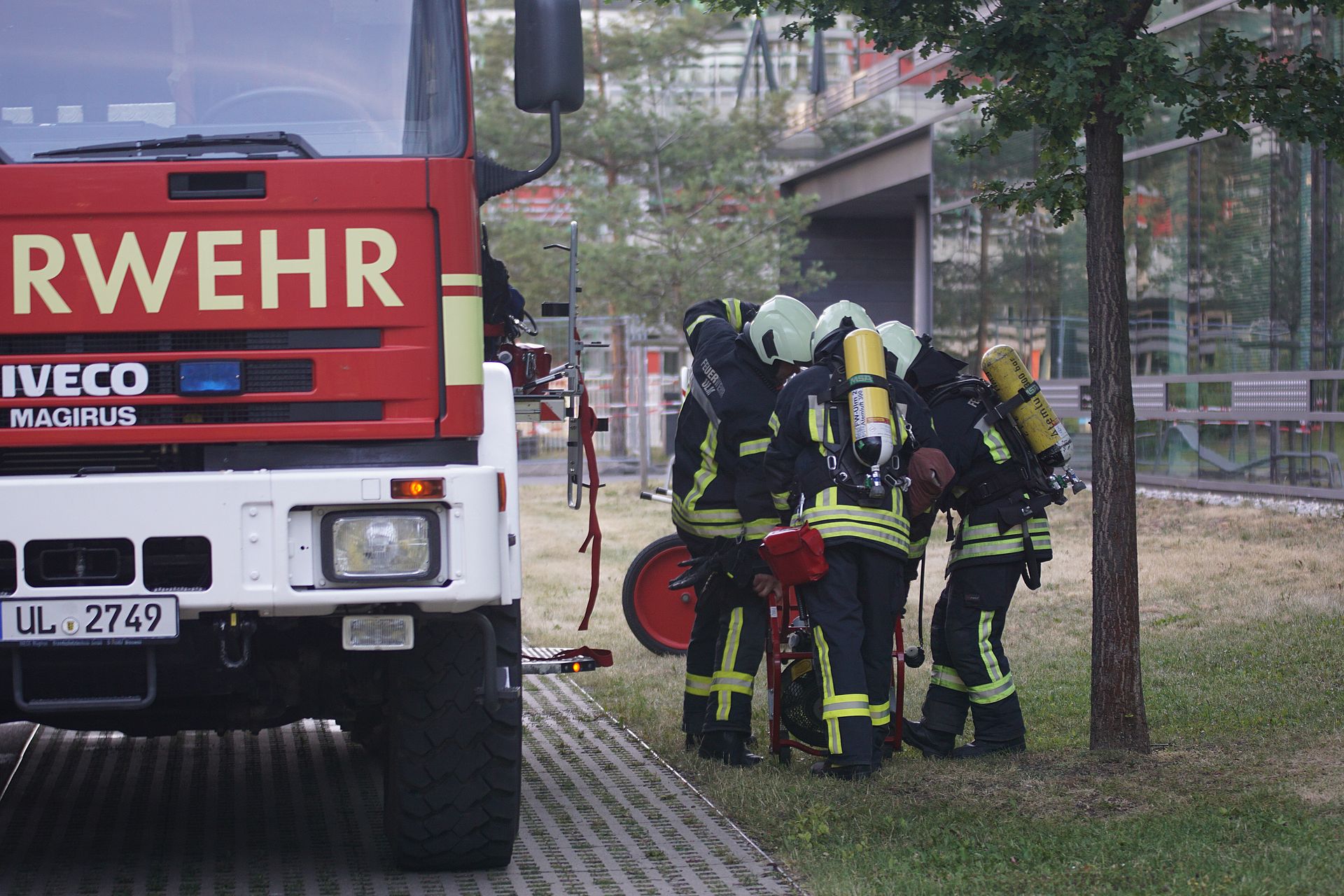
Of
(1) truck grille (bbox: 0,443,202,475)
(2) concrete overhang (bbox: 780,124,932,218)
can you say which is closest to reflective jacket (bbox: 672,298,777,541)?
(1) truck grille (bbox: 0,443,202,475)

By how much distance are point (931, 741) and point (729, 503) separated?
1247 mm

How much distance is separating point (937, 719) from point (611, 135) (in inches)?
859

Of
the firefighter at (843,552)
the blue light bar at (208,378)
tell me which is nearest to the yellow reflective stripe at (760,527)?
the firefighter at (843,552)

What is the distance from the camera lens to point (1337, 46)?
12.4 metres

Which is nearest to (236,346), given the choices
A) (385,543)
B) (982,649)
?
(385,543)

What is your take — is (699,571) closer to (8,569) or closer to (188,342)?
(188,342)

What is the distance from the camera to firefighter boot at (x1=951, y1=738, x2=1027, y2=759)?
6055 millimetres

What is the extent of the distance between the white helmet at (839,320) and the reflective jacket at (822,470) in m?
0.09

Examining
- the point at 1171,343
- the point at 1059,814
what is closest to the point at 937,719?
the point at 1059,814

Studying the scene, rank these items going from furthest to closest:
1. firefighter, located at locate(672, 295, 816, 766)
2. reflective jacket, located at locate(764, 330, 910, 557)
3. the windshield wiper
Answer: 1. firefighter, located at locate(672, 295, 816, 766)
2. reflective jacket, located at locate(764, 330, 910, 557)
3. the windshield wiper

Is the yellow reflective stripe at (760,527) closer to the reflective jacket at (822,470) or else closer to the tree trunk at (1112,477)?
the reflective jacket at (822,470)

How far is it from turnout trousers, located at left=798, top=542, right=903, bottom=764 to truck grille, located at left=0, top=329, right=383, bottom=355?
7.15ft

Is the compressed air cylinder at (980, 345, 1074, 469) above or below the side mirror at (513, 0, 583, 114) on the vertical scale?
below

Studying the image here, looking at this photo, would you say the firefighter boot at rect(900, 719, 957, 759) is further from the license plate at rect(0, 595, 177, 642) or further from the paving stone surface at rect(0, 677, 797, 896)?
the license plate at rect(0, 595, 177, 642)
